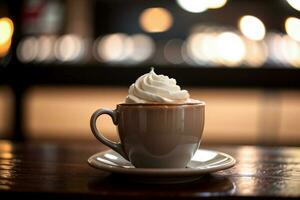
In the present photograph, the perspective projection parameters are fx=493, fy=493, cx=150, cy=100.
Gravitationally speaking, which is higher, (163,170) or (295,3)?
(295,3)

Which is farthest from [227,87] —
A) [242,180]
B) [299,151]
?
[242,180]

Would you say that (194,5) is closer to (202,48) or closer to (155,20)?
(202,48)

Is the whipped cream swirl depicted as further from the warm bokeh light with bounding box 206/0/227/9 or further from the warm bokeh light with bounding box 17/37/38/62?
the warm bokeh light with bounding box 206/0/227/9

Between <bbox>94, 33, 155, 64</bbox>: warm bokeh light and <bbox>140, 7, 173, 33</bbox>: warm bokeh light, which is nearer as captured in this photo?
<bbox>94, 33, 155, 64</bbox>: warm bokeh light

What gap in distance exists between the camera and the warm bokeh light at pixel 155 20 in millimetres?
3760

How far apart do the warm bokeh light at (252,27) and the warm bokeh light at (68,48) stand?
45.7 inches

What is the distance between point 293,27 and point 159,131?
277 centimetres

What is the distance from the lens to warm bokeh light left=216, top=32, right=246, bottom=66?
324 centimetres

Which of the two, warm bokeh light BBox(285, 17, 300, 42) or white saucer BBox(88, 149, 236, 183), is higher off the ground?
warm bokeh light BBox(285, 17, 300, 42)

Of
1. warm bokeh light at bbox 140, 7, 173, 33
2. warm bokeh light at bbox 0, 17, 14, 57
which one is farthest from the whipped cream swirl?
warm bokeh light at bbox 140, 7, 173, 33

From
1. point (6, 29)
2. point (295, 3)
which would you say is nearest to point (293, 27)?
point (295, 3)

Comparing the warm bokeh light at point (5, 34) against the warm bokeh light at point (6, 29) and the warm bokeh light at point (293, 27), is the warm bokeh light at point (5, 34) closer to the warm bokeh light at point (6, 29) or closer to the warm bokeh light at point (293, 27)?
the warm bokeh light at point (6, 29)

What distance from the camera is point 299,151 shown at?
118cm

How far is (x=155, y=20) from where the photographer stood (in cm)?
379
